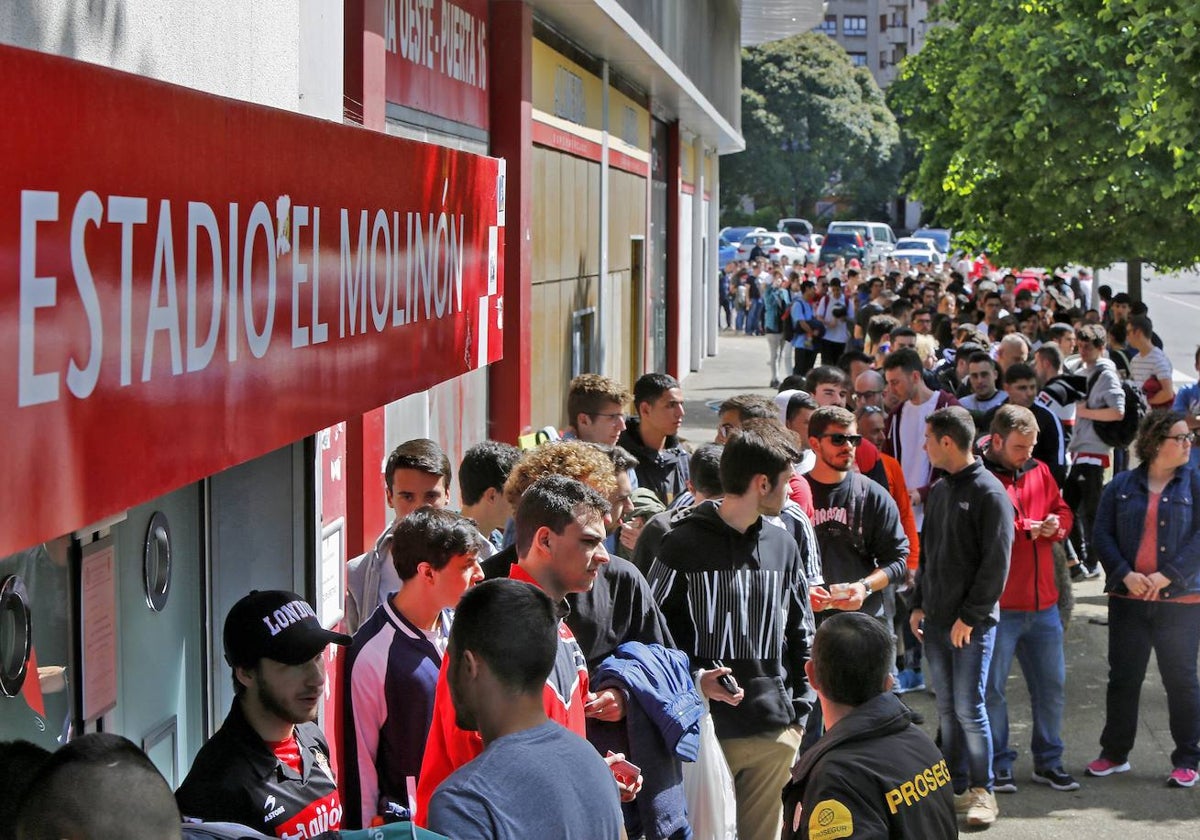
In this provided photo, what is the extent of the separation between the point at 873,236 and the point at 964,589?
61223mm

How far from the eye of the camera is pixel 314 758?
385 centimetres

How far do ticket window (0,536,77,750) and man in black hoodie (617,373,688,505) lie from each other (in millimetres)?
4341

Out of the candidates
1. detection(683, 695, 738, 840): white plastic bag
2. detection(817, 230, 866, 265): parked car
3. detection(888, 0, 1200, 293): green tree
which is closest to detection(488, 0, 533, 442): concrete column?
detection(683, 695, 738, 840): white plastic bag

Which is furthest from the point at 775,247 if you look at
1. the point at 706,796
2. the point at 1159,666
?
the point at 706,796

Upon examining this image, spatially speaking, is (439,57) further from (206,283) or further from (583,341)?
(206,283)

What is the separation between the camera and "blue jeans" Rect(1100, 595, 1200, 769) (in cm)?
841

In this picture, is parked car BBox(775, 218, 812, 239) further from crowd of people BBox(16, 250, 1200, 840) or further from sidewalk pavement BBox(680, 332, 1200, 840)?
crowd of people BBox(16, 250, 1200, 840)

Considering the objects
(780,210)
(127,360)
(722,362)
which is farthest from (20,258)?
(780,210)

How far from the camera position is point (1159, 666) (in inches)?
336

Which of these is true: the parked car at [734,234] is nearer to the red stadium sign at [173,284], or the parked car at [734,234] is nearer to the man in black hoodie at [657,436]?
the man in black hoodie at [657,436]

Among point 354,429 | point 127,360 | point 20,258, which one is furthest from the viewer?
point 354,429

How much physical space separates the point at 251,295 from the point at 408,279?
1.28m

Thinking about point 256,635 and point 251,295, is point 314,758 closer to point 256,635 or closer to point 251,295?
point 256,635

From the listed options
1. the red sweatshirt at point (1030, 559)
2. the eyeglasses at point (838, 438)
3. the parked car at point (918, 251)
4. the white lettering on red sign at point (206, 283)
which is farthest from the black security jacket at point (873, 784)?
the parked car at point (918, 251)
